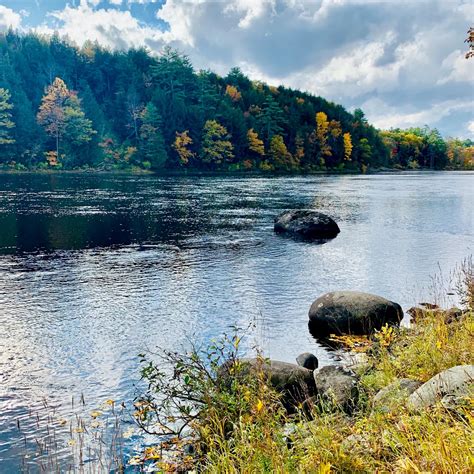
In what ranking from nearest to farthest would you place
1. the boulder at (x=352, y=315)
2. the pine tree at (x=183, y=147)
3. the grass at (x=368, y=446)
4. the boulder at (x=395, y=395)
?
the grass at (x=368, y=446) → the boulder at (x=395, y=395) → the boulder at (x=352, y=315) → the pine tree at (x=183, y=147)

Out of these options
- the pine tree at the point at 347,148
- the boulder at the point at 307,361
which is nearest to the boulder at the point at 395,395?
the boulder at the point at 307,361

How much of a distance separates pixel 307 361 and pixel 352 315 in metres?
3.14

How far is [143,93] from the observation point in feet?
408

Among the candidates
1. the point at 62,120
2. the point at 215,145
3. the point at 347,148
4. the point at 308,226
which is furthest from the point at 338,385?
the point at 347,148

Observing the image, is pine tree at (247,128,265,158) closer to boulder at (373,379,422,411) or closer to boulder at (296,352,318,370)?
boulder at (296,352,318,370)

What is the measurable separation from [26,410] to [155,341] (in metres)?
3.96

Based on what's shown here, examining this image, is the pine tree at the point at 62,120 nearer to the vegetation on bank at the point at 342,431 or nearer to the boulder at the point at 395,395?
the vegetation on bank at the point at 342,431

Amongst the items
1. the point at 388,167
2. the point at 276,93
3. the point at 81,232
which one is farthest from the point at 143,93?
the point at 81,232

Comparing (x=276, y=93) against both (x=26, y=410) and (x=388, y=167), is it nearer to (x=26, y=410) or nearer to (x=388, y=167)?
(x=388, y=167)

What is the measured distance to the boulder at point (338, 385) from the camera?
26.5ft

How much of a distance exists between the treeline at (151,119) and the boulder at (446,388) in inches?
3832

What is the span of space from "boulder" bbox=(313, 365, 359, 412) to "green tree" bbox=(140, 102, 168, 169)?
100.0 meters

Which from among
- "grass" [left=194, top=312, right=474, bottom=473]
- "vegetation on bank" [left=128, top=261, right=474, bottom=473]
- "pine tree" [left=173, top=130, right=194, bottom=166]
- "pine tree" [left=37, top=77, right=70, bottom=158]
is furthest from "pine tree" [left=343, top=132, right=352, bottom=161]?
"grass" [left=194, top=312, right=474, bottom=473]

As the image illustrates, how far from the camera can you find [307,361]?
11.1 meters
